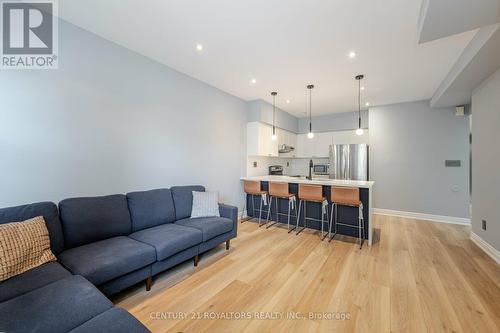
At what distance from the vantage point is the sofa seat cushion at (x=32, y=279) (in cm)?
134

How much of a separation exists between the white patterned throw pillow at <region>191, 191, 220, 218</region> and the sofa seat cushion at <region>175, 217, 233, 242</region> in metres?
0.11

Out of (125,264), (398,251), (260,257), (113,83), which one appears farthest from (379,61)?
(125,264)

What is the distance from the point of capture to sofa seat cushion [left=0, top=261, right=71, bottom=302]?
4.39 feet

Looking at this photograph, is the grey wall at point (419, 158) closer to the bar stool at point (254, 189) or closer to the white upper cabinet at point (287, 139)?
the white upper cabinet at point (287, 139)

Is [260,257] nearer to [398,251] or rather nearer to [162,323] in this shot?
[162,323]

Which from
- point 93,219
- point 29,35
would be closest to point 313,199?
point 93,219

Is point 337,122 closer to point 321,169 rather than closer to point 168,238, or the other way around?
point 321,169

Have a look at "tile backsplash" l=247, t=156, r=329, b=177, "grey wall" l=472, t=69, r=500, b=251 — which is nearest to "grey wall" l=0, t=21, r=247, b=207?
"tile backsplash" l=247, t=156, r=329, b=177

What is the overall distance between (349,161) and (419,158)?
4.87 ft

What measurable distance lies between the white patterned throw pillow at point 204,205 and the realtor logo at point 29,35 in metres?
2.29

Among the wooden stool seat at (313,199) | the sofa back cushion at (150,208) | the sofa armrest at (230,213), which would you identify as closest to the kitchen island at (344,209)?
the wooden stool seat at (313,199)

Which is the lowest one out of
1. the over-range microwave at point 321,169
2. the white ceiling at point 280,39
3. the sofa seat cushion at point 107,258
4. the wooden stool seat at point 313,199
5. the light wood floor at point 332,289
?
the light wood floor at point 332,289

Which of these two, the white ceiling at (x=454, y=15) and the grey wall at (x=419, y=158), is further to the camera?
the grey wall at (x=419, y=158)

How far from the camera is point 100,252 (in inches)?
75.8
